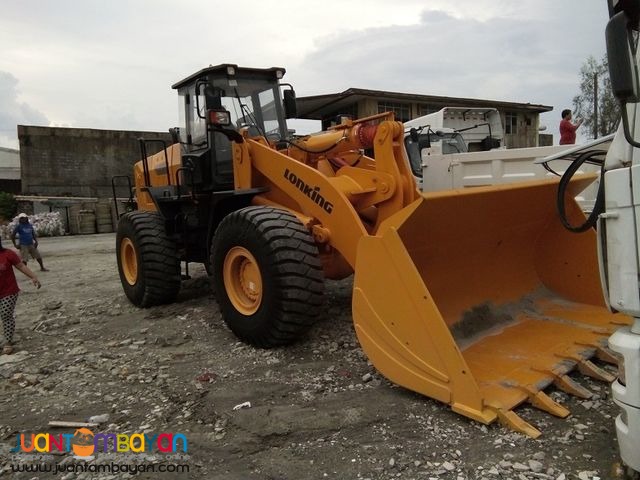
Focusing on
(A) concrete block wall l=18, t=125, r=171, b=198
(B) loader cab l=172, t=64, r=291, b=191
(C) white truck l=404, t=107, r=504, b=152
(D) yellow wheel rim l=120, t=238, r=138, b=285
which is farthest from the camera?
(A) concrete block wall l=18, t=125, r=171, b=198

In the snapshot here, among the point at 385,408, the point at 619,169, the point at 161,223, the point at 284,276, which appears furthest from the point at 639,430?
the point at 161,223

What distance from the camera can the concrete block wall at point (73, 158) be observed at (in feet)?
80.1

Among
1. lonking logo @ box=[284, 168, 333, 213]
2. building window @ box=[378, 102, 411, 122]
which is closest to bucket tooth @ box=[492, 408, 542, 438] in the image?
lonking logo @ box=[284, 168, 333, 213]

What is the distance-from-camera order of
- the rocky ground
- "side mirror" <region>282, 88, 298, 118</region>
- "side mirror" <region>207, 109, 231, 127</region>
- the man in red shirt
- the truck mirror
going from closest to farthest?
the truck mirror, the rocky ground, "side mirror" <region>207, 109, 231, 127</region>, "side mirror" <region>282, 88, 298, 118</region>, the man in red shirt

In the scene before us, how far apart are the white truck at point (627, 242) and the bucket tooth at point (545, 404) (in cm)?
60

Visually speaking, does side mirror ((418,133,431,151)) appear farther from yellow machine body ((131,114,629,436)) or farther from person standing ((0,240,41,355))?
person standing ((0,240,41,355))

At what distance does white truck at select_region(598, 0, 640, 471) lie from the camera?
7.20 ft

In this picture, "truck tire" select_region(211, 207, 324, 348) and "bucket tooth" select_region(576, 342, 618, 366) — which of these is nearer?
"bucket tooth" select_region(576, 342, 618, 366)

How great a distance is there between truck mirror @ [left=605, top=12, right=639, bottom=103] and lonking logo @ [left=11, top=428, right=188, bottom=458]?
282 cm

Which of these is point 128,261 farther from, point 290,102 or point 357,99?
point 357,99

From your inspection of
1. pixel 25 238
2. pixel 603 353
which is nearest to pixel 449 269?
pixel 603 353

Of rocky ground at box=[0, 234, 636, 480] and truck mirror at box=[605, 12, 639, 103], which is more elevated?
truck mirror at box=[605, 12, 639, 103]

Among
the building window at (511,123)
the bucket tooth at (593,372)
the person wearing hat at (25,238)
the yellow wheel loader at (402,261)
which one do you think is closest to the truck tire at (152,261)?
the yellow wheel loader at (402,261)

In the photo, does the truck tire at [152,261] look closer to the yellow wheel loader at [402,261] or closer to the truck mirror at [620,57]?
the yellow wheel loader at [402,261]
